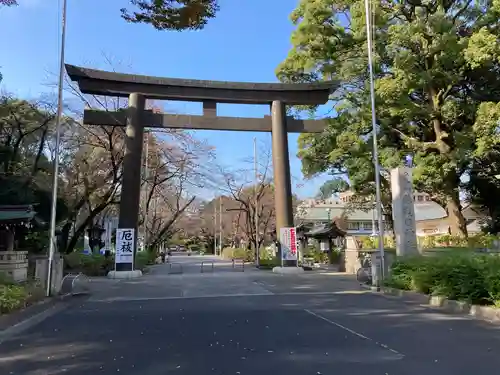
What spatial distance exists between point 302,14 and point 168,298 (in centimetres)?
1957

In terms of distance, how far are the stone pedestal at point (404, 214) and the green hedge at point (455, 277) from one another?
200 cm

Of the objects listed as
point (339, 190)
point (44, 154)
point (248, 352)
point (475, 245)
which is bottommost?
point (248, 352)

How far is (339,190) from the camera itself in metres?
28.9

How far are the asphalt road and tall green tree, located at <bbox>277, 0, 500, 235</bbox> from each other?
1285 centimetres

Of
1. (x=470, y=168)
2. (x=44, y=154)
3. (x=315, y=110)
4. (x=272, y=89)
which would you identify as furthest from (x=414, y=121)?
(x=44, y=154)

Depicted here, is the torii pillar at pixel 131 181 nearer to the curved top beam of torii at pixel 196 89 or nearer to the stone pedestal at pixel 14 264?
the curved top beam of torii at pixel 196 89

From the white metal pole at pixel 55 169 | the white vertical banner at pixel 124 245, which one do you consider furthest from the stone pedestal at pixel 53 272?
the white vertical banner at pixel 124 245

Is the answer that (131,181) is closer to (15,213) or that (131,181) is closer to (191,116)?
(191,116)

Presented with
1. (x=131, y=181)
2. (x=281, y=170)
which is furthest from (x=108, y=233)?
(x=281, y=170)

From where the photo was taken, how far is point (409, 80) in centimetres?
2231

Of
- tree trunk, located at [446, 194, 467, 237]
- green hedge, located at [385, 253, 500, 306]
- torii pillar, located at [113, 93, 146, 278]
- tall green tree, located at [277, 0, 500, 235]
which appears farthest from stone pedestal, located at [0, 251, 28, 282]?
tree trunk, located at [446, 194, 467, 237]

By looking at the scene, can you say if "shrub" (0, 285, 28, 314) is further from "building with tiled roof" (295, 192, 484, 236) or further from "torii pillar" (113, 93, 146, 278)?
"building with tiled roof" (295, 192, 484, 236)

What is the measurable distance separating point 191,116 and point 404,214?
12155 millimetres

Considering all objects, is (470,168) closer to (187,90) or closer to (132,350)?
(187,90)
